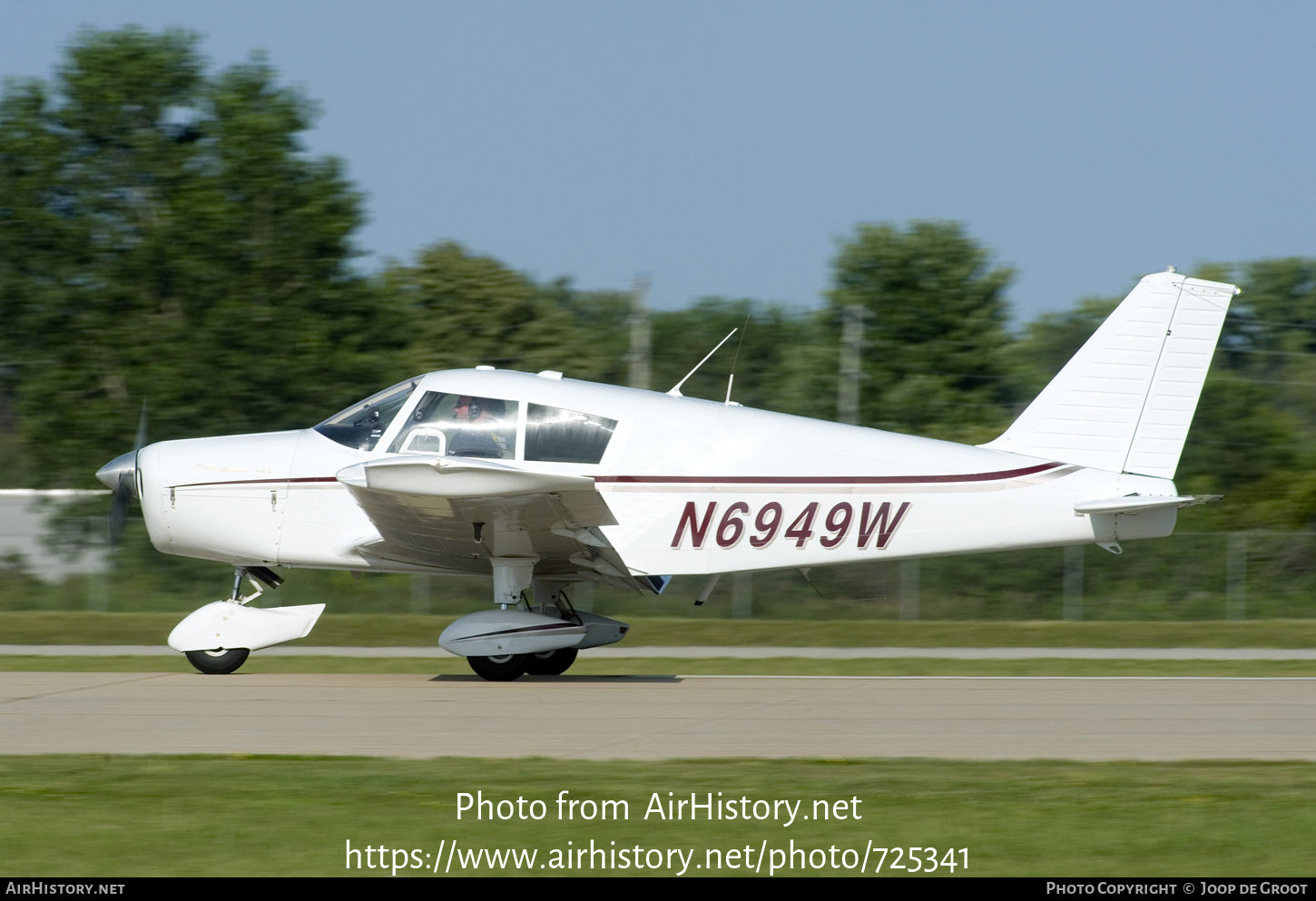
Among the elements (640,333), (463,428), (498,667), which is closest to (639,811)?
(463,428)

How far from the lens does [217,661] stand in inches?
441

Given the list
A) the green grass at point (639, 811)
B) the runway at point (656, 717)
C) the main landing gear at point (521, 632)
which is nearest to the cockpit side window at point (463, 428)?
the main landing gear at point (521, 632)

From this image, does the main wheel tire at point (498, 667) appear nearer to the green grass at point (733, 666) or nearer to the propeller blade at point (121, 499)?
the green grass at point (733, 666)

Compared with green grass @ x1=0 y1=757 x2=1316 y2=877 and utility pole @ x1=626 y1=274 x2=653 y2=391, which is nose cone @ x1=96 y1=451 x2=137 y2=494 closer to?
green grass @ x1=0 y1=757 x2=1316 y2=877

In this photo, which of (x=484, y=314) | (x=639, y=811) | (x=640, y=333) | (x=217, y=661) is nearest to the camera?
(x=639, y=811)

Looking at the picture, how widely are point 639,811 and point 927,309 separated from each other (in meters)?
26.1

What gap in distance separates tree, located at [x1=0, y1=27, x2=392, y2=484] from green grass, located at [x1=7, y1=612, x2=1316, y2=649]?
15.8 ft

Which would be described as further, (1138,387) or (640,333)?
(640,333)

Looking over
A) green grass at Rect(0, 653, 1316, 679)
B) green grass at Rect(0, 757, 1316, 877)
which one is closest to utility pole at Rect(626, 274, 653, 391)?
green grass at Rect(0, 653, 1316, 679)

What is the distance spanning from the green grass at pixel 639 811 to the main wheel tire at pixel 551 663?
406 centimetres

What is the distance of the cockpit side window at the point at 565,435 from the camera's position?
10461 mm

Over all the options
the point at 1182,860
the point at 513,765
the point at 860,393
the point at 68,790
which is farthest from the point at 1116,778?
the point at 860,393

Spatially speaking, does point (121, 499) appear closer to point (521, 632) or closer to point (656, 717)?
point (521, 632)
